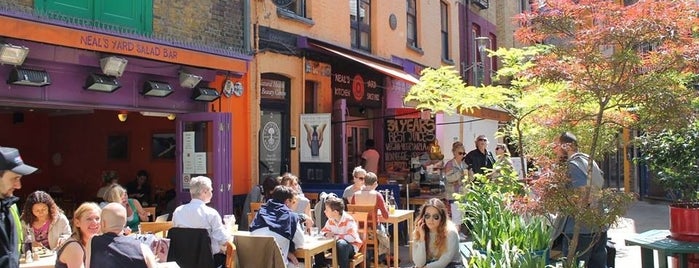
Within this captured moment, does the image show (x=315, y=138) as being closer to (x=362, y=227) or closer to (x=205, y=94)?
(x=205, y=94)

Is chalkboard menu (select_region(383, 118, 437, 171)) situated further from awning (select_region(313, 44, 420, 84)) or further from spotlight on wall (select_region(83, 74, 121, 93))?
spotlight on wall (select_region(83, 74, 121, 93))

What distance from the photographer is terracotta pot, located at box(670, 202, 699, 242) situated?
18.4 ft

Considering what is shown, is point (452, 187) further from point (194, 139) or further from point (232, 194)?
point (194, 139)

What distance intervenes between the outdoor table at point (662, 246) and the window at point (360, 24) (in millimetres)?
8287

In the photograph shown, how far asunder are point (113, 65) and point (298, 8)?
4.60 metres

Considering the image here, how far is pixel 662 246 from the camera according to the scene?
5547mm

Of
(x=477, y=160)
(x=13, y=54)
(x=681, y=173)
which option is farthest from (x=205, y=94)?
(x=681, y=173)

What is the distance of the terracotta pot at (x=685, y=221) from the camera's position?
5605mm

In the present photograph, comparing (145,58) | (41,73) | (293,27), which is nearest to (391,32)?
(293,27)

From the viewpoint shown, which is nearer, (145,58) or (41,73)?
(41,73)

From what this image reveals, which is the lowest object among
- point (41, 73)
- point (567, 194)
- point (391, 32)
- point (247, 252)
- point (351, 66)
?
point (247, 252)

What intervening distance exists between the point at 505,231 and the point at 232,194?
4.86 m

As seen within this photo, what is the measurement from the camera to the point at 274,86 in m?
11.0

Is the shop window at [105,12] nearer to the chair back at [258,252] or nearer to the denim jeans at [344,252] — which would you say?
the chair back at [258,252]
